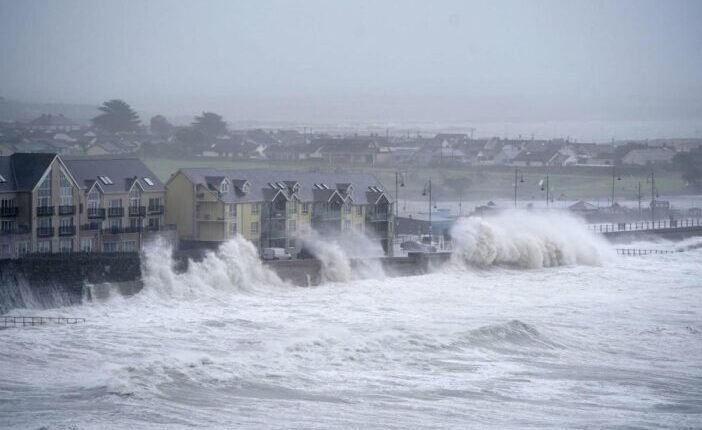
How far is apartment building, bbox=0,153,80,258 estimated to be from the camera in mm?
19391

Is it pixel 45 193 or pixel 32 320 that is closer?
pixel 32 320

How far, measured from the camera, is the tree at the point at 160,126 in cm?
4231

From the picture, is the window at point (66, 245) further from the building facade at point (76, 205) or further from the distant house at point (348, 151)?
the distant house at point (348, 151)

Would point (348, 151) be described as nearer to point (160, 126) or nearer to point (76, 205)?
point (160, 126)

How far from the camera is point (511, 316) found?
1808cm

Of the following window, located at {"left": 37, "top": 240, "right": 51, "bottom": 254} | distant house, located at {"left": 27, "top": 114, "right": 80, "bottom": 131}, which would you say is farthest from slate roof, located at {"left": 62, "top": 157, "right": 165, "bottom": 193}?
distant house, located at {"left": 27, "top": 114, "right": 80, "bottom": 131}

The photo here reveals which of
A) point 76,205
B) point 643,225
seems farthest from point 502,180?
point 76,205

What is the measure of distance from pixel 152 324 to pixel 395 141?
37076mm

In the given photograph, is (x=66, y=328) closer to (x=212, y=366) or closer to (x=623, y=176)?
(x=212, y=366)

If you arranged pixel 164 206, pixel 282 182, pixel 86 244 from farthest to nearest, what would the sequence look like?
pixel 282 182
pixel 164 206
pixel 86 244

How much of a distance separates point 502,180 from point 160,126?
12625 millimetres

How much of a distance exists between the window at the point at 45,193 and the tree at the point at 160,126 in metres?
21.6

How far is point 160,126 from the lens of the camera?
44.6 metres

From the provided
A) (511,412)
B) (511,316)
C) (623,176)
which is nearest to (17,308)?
(511,316)
